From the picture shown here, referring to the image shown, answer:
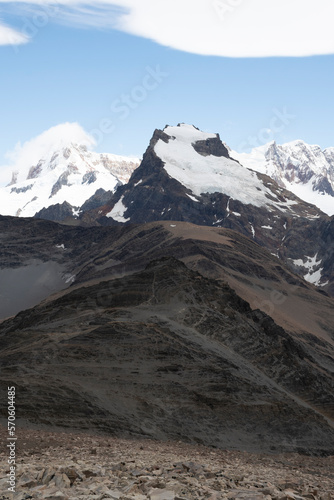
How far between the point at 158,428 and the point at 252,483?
45.5 m

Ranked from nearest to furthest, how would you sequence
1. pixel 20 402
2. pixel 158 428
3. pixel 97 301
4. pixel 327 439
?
pixel 20 402 → pixel 158 428 → pixel 327 439 → pixel 97 301

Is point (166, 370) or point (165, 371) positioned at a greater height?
point (166, 370)

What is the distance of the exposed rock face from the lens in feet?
236

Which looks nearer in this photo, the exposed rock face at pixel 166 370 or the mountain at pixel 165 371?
the mountain at pixel 165 371

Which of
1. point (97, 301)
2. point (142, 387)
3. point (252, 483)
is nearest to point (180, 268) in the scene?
point (97, 301)

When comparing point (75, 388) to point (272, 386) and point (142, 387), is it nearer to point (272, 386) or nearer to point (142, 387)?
point (142, 387)

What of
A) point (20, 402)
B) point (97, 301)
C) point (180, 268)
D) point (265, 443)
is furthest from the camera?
point (180, 268)

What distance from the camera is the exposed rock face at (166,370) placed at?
7188cm

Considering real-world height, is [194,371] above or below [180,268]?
below

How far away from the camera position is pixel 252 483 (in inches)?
1082

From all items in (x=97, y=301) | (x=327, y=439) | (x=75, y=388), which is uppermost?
(x=97, y=301)

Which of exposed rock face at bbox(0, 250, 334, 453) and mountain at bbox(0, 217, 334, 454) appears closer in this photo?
mountain at bbox(0, 217, 334, 454)

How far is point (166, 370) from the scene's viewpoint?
8844 centimetres

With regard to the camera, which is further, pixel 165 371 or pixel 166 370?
pixel 166 370
